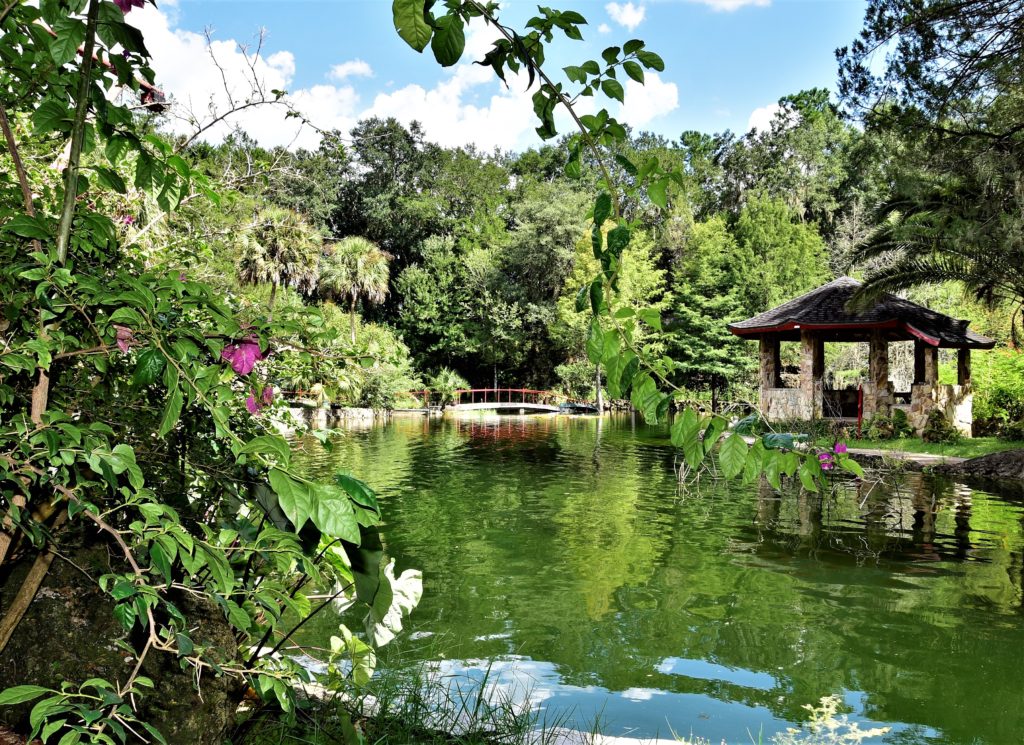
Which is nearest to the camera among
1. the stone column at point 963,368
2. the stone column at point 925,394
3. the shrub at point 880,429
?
the shrub at point 880,429

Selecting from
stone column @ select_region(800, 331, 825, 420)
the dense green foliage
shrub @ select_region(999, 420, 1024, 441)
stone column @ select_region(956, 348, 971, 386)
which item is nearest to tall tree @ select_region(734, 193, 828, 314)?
stone column @ select_region(800, 331, 825, 420)

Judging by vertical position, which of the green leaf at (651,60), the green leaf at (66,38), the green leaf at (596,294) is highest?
the green leaf at (651,60)

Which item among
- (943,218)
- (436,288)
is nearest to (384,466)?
(943,218)

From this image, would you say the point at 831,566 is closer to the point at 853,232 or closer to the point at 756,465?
the point at 756,465

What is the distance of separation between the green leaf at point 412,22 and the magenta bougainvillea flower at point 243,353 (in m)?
0.68

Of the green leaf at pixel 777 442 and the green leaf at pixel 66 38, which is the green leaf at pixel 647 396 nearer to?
the green leaf at pixel 777 442

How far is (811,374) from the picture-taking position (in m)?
18.7

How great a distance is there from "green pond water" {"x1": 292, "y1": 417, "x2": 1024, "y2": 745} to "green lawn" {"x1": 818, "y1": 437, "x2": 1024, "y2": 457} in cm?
351

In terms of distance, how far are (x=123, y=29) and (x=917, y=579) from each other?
6.78 m

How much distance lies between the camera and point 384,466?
13.3m

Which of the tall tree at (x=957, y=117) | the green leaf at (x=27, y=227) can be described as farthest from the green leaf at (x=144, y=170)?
the tall tree at (x=957, y=117)

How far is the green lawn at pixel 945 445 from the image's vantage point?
45.5 ft

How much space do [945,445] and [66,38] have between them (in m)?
16.7

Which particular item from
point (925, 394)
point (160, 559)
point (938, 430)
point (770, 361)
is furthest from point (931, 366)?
A: point (160, 559)
